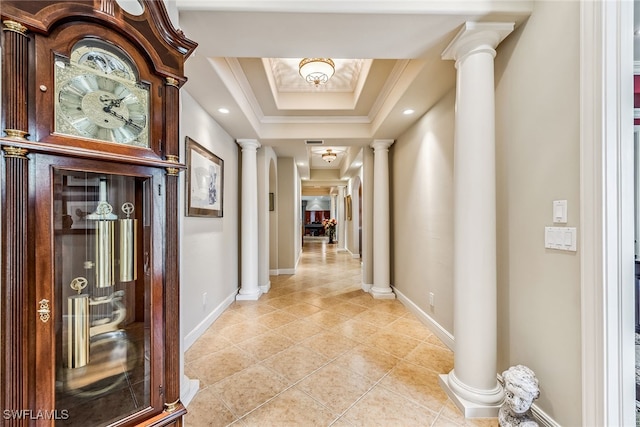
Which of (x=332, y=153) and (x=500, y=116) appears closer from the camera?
(x=500, y=116)

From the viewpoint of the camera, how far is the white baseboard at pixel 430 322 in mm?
2402

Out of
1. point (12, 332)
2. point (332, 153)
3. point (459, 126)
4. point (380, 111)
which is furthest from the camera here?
point (332, 153)

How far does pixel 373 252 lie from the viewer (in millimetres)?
4070

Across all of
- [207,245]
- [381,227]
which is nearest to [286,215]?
[381,227]

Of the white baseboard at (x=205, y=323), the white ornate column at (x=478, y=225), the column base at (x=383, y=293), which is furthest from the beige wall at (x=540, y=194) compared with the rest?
the white baseboard at (x=205, y=323)

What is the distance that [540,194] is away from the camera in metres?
1.42

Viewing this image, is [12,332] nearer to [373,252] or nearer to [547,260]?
[547,260]

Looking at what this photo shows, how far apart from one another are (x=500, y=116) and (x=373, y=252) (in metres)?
2.71

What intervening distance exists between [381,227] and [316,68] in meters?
2.32

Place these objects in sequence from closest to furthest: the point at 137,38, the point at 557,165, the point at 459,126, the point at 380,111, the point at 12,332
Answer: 1. the point at 12,332
2. the point at 137,38
3. the point at 557,165
4. the point at 459,126
5. the point at 380,111

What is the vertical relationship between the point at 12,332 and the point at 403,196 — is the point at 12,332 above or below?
below

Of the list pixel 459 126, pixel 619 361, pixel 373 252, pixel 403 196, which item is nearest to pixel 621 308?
pixel 619 361

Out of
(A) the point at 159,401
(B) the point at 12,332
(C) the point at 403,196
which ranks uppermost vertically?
(C) the point at 403,196

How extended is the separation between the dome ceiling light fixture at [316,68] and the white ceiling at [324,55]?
0.28 meters
